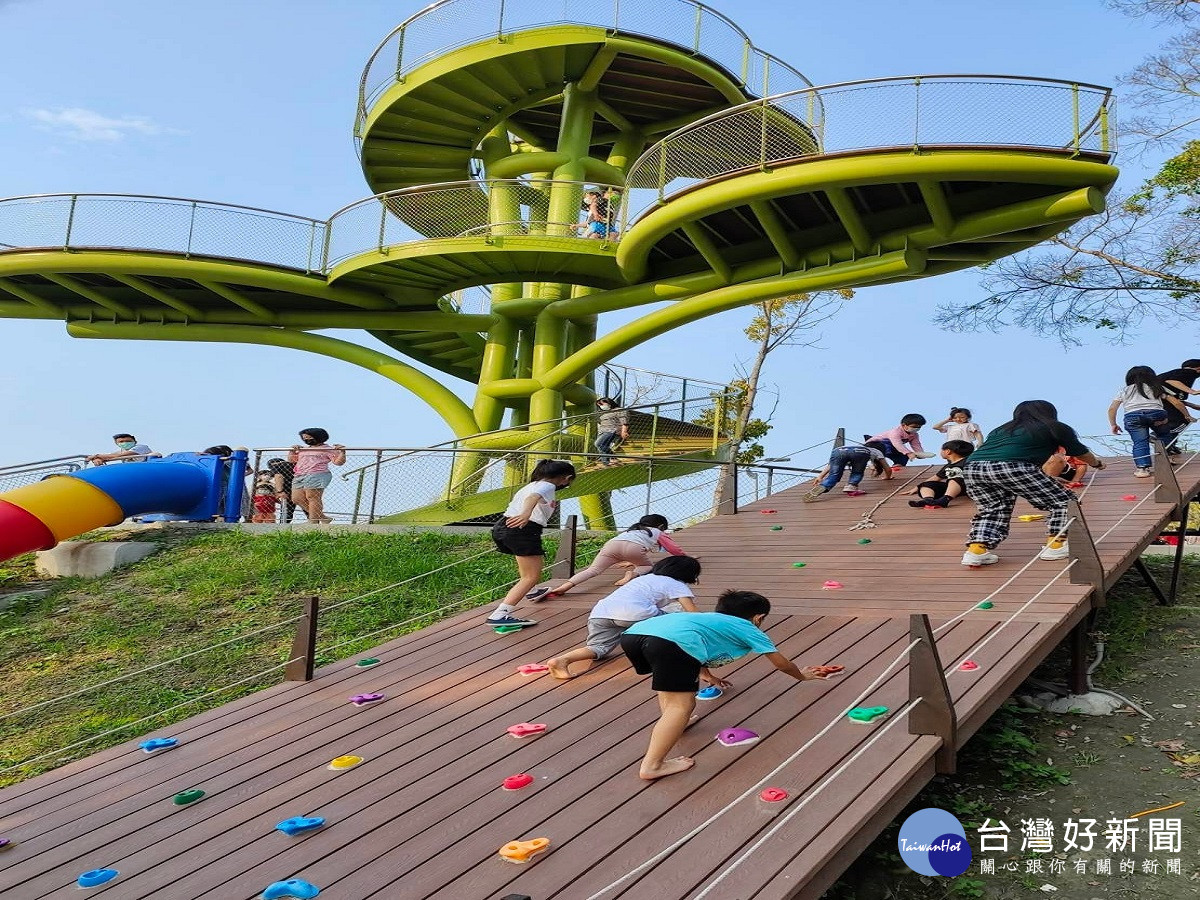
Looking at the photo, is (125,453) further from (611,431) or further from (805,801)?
(805,801)

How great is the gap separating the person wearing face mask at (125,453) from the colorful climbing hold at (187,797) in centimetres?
1151

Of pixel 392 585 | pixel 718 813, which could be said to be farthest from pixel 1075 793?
pixel 392 585

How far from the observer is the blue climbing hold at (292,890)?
14.5 feet

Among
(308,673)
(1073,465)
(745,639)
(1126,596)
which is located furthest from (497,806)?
(1073,465)

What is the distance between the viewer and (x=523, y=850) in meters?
4.48

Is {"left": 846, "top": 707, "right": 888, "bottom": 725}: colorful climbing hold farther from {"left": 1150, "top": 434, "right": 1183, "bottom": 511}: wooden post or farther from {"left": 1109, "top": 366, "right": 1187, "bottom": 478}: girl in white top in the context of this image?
{"left": 1109, "top": 366, "right": 1187, "bottom": 478}: girl in white top

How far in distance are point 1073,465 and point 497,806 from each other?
8936 mm

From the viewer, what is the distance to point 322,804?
17.7ft

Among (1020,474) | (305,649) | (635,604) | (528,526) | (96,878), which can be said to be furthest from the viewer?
(528,526)

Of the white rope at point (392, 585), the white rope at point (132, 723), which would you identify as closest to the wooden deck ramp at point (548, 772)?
the white rope at point (132, 723)

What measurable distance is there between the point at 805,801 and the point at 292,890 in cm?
234

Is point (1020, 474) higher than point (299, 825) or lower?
higher
